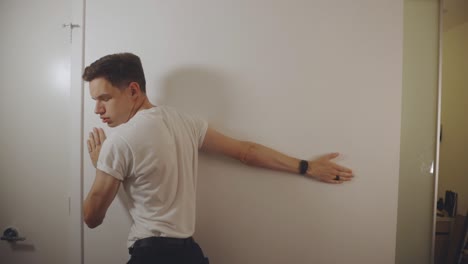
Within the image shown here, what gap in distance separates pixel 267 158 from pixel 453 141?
1.94m

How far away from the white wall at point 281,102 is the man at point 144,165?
0.76 feet

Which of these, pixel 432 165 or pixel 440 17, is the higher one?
pixel 440 17

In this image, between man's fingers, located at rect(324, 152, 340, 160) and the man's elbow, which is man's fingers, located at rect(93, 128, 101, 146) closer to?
the man's elbow

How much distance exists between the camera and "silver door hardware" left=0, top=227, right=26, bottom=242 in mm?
1201

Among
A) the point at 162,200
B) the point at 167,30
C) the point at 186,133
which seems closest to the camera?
the point at 162,200

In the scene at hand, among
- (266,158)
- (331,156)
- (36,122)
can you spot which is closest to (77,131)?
(36,122)

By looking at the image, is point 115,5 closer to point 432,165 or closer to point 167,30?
point 167,30

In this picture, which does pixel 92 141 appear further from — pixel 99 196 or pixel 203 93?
pixel 203 93

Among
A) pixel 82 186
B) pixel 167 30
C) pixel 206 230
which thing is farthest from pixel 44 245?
pixel 167 30

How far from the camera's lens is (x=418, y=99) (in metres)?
1.18

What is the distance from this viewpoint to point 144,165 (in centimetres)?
80

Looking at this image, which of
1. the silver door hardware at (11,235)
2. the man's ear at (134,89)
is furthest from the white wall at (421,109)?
the silver door hardware at (11,235)

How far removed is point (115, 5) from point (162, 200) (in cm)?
109

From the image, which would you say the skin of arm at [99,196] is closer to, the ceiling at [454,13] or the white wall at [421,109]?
the white wall at [421,109]
